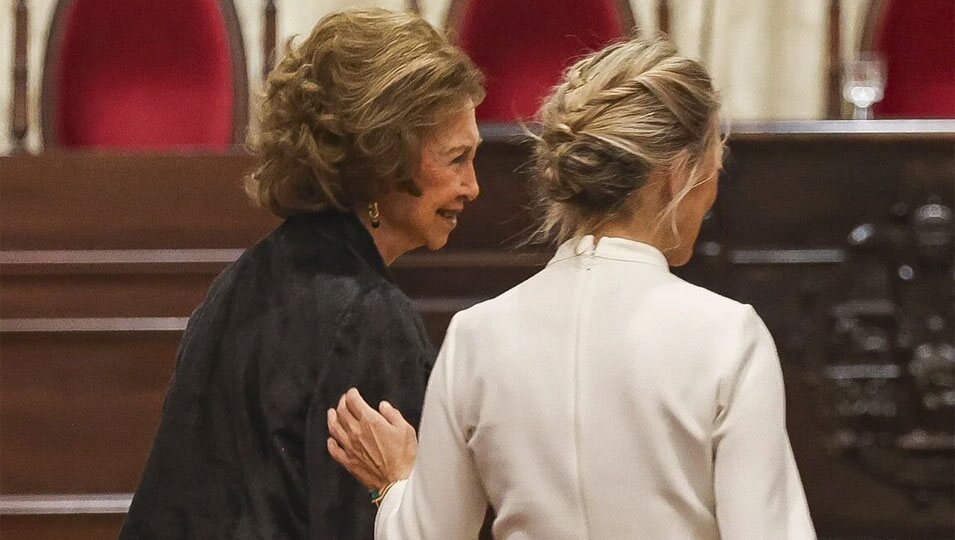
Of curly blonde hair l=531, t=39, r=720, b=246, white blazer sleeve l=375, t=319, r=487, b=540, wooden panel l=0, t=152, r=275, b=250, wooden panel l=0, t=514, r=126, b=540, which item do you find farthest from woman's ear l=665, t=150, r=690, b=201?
wooden panel l=0, t=514, r=126, b=540

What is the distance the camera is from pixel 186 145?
12.3ft

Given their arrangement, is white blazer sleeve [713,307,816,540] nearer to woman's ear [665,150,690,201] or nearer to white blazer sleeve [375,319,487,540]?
woman's ear [665,150,690,201]

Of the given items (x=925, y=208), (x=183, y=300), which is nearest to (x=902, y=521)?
(x=925, y=208)

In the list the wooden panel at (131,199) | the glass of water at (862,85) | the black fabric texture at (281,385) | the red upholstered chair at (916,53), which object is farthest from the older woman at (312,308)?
the red upholstered chair at (916,53)

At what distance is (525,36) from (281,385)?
2.46 m

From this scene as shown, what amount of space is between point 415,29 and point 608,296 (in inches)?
18.7

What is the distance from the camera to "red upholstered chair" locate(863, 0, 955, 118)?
12.6 ft

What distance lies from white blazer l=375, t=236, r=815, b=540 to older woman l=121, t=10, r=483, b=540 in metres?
0.14

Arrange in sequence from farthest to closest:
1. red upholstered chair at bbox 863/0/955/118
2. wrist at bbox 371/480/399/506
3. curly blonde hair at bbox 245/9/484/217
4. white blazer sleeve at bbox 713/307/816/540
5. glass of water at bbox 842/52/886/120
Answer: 1. red upholstered chair at bbox 863/0/955/118
2. glass of water at bbox 842/52/886/120
3. curly blonde hair at bbox 245/9/484/217
4. wrist at bbox 371/480/399/506
5. white blazer sleeve at bbox 713/307/816/540

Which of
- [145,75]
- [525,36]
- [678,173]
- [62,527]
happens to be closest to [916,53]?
[525,36]

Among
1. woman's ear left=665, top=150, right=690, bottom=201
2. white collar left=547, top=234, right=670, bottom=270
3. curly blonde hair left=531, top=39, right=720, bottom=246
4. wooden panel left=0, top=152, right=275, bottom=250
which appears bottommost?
wooden panel left=0, top=152, right=275, bottom=250

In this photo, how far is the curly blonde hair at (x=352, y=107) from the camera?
1.57m

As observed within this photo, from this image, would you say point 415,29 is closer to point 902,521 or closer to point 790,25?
point 902,521

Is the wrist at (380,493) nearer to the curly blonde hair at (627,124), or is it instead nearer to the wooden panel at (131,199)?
the curly blonde hair at (627,124)
